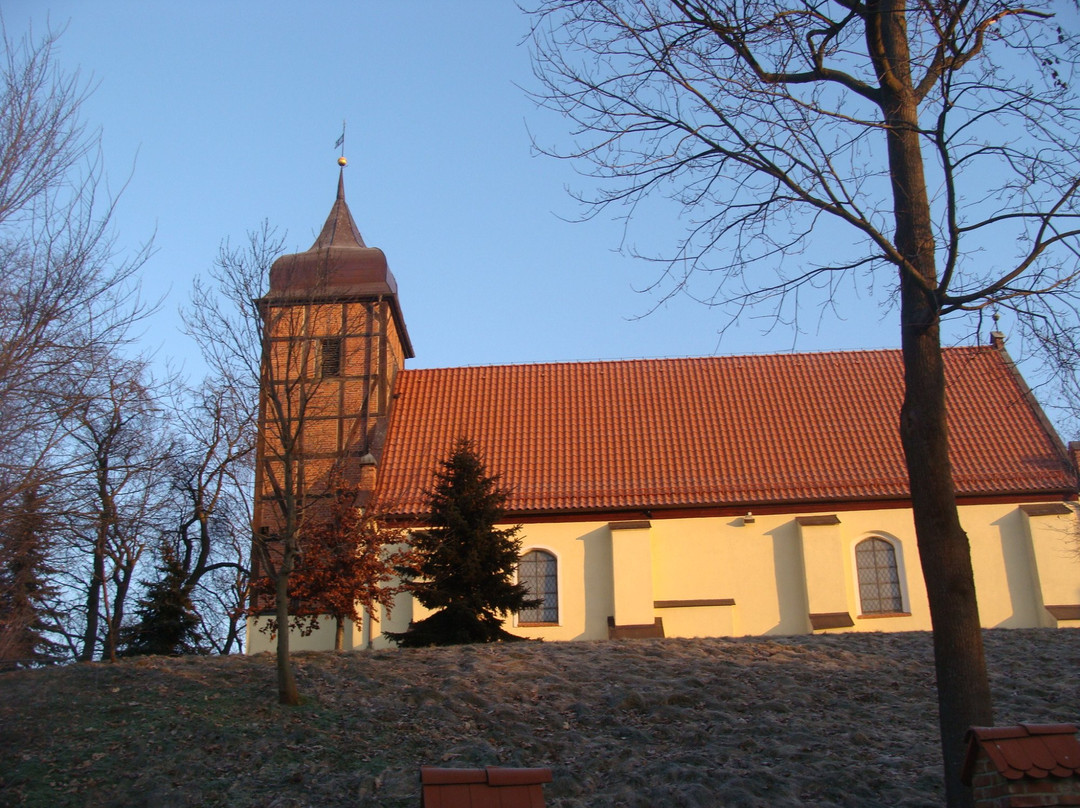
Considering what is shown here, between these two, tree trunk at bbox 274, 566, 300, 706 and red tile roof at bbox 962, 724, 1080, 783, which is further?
tree trunk at bbox 274, 566, 300, 706

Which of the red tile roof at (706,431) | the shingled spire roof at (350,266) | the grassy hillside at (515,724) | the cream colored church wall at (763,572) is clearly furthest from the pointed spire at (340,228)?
the grassy hillside at (515,724)

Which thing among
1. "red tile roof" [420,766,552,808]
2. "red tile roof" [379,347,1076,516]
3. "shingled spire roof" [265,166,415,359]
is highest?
"shingled spire roof" [265,166,415,359]

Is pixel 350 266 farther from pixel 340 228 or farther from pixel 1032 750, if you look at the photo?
pixel 1032 750

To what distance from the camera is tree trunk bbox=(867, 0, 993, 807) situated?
789 cm

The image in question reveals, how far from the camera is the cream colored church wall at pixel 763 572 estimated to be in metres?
21.9

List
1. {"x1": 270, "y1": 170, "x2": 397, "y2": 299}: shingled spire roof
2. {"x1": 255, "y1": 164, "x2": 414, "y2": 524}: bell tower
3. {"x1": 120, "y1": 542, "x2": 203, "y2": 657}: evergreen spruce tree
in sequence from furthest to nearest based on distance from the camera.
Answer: {"x1": 270, "y1": 170, "x2": 397, "y2": 299}: shingled spire roof < {"x1": 255, "y1": 164, "x2": 414, "y2": 524}: bell tower < {"x1": 120, "y1": 542, "x2": 203, "y2": 657}: evergreen spruce tree

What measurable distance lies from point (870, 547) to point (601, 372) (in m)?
7.98

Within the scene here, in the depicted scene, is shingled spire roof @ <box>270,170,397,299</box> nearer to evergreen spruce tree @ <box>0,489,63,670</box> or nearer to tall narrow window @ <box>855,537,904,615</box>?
evergreen spruce tree @ <box>0,489,63,670</box>

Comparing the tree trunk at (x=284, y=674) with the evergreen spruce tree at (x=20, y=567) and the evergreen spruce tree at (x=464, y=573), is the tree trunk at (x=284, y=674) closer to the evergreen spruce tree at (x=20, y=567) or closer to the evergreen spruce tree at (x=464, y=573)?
the evergreen spruce tree at (x=20, y=567)

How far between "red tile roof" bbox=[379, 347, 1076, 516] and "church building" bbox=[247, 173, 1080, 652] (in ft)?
0.16

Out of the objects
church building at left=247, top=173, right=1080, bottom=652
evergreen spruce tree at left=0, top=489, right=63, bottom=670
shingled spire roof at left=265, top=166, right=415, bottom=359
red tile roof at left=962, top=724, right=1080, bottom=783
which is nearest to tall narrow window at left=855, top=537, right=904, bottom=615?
church building at left=247, top=173, right=1080, bottom=652

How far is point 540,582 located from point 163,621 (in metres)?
7.42

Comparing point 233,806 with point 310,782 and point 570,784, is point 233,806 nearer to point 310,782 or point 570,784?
point 310,782

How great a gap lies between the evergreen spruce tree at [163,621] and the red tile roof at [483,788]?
1587 centimetres
